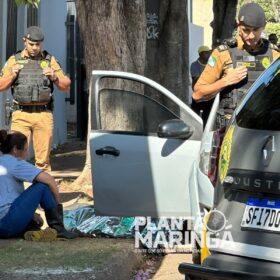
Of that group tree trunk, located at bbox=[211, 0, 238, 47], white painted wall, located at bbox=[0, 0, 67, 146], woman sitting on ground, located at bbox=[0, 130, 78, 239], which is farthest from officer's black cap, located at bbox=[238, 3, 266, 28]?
tree trunk, located at bbox=[211, 0, 238, 47]

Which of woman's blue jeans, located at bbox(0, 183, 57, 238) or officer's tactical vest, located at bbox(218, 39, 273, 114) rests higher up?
officer's tactical vest, located at bbox(218, 39, 273, 114)

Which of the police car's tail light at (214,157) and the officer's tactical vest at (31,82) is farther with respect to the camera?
the officer's tactical vest at (31,82)

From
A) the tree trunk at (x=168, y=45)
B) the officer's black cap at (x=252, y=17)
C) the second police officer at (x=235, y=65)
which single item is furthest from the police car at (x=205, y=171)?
the tree trunk at (x=168, y=45)

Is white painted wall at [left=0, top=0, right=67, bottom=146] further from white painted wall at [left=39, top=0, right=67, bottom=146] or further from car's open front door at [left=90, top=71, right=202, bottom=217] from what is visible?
car's open front door at [left=90, top=71, right=202, bottom=217]

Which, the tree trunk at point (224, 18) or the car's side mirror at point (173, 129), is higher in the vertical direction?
the tree trunk at point (224, 18)

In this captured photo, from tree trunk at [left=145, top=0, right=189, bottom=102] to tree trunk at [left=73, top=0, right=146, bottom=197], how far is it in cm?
345

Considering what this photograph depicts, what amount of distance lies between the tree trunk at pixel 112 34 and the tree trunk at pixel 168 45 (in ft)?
11.3

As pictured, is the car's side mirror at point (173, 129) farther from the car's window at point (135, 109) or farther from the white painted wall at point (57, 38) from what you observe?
the white painted wall at point (57, 38)

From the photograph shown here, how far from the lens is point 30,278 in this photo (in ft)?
17.3

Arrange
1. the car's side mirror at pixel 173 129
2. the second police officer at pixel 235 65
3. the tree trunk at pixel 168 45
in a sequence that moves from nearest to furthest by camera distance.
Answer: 1. the car's side mirror at pixel 173 129
2. the second police officer at pixel 235 65
3. the tree trunk at pixel 168 45

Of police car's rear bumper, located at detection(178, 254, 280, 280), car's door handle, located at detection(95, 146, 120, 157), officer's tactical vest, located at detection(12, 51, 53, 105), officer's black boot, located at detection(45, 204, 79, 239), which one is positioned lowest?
officer's black boot, located at detection(45, 204, 79, 239)

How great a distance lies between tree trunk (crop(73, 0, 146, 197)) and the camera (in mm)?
8219

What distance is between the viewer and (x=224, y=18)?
55.7 feet

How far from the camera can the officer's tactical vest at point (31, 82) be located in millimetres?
8172
